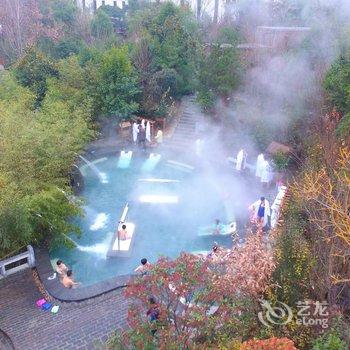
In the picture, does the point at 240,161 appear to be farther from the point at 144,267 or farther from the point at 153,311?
the point at 153,311

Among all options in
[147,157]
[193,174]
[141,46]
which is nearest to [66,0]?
[141,46]

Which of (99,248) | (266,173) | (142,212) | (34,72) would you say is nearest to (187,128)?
(266,173)

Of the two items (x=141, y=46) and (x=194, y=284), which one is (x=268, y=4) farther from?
(x=194, y=284)

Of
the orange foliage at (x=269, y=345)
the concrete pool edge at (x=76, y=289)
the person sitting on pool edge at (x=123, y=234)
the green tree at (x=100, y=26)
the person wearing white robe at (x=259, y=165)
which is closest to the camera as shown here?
the orange foliage at (x=269, y=345)

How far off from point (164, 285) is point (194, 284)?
493 mm

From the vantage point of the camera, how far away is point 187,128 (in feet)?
68.5

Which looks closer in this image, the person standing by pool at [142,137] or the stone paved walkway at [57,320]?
the stone paved walkway at [57,320]

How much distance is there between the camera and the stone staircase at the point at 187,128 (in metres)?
20.0

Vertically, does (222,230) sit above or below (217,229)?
below

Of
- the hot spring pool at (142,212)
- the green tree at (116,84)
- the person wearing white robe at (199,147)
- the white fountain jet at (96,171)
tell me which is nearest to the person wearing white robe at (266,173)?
the hot spring pool at (142,212)
